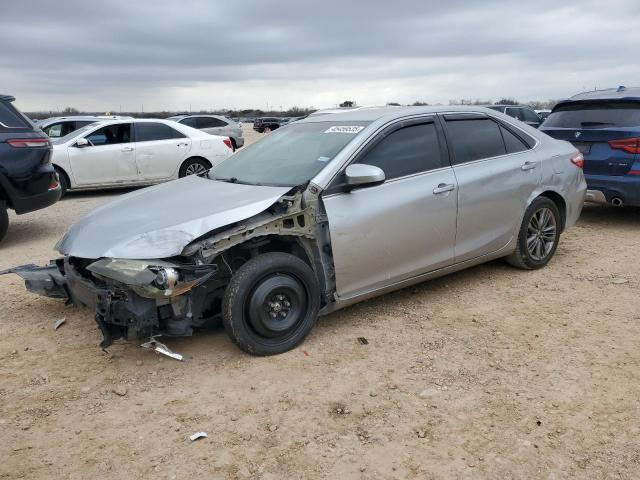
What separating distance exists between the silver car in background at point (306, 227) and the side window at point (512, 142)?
14mm

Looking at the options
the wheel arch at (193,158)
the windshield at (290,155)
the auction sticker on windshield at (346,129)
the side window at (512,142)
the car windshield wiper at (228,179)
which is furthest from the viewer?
the wheel arch at (193,158)

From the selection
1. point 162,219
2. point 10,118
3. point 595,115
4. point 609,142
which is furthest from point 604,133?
point 10,118

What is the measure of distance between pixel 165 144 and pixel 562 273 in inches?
320

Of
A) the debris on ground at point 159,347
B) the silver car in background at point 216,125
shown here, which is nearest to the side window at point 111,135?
the debris on ground at point 159,347

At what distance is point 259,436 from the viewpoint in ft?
9.82

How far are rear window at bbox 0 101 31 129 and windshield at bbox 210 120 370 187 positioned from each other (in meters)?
3.57

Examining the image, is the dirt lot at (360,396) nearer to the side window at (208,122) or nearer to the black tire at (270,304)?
the black tire at (270,304)

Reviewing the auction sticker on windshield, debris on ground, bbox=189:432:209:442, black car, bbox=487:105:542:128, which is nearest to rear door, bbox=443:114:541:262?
the auction sticker on windshield

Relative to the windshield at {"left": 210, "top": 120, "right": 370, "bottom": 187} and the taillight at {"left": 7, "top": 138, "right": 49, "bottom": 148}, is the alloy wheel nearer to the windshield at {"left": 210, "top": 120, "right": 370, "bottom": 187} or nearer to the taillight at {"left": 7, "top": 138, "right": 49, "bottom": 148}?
the windshield at {"left": 210, "top": 120, "right": 370, "bottom": 187}

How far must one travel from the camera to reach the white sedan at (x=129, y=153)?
10.6 meters

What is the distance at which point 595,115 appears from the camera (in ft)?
24.2

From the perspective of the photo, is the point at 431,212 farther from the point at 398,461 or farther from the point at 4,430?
the point at 4,430

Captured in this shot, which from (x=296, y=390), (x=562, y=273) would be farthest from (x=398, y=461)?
(x=562, y=273)

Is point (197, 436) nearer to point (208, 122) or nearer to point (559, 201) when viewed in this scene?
point (559, 201)
